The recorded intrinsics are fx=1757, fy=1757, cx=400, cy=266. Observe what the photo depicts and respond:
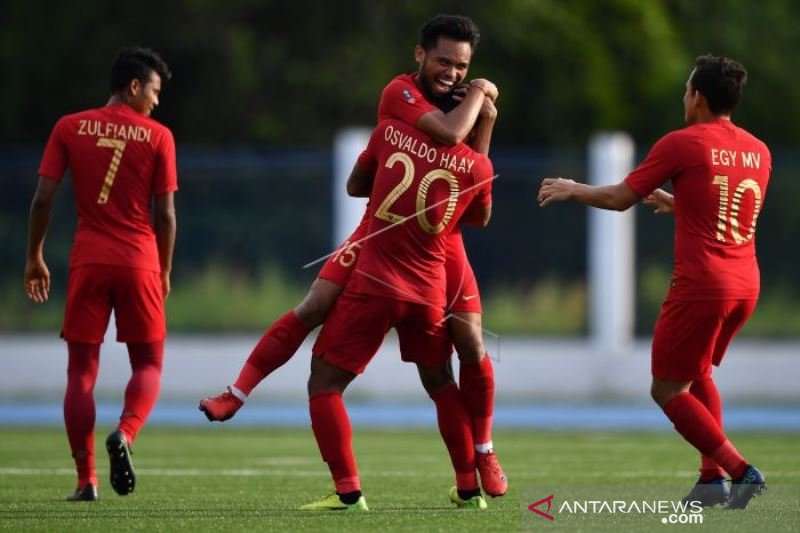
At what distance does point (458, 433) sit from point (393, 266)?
35.3 inches

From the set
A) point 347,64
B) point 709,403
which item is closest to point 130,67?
point 709,403

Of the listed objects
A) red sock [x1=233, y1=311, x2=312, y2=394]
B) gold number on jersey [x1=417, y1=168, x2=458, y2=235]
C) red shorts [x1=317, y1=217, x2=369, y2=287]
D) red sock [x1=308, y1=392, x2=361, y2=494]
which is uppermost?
gold number on jersey [x1=417, y1=168, x2=458, y2=235]

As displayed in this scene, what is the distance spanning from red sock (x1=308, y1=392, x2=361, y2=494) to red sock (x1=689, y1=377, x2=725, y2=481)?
1686 millimetres

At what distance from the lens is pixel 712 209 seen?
785 centimetres

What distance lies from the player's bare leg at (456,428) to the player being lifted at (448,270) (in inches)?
2.3

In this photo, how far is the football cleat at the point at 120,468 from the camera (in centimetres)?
806

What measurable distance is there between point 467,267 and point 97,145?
6.60 feet

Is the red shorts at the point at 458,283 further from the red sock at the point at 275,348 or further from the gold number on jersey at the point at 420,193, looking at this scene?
the red sock at the point at 275,348

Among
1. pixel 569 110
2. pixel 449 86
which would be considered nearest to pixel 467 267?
pixel 449 86

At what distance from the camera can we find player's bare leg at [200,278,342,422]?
8.00 m

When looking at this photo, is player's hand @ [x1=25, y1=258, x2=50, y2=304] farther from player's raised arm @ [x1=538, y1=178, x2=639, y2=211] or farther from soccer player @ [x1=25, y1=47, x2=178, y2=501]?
player's raised arm @ [x1=538, y1=178, x2=639, y2=211]

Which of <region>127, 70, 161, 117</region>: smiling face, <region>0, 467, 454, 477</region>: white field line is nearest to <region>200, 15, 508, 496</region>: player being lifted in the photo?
<region>127, 70, 161, 117</region>: smiling face

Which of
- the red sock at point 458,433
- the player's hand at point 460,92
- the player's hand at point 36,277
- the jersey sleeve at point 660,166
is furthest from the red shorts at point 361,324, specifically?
the player's hand at point 36,277

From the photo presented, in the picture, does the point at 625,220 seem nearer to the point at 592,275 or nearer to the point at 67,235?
the point at 592,275
